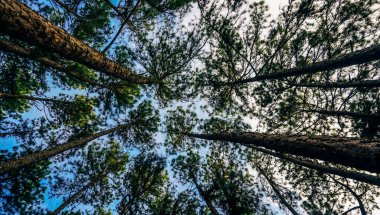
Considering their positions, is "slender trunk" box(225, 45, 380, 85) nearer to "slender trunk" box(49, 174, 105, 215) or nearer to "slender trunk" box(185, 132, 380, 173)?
"slender trunk" box(185, 132, 380, 173)

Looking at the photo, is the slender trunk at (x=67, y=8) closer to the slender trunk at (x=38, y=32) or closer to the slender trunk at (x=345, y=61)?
the slender trunk at (x=38, y=32)

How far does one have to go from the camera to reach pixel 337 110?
7578mm

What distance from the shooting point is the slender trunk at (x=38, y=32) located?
8.52 ft

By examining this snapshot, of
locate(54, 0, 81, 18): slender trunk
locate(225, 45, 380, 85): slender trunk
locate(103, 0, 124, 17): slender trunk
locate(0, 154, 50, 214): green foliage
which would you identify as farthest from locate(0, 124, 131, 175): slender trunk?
locate(225, 45, 380, 85): slender trunk

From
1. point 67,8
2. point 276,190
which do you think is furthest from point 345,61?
point 67,8

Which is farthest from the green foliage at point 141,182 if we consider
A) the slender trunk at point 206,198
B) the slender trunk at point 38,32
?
the slender trunk at point 38,32

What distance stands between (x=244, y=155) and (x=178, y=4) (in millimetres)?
7071

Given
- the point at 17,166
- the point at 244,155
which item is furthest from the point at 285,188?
the point at 17,166

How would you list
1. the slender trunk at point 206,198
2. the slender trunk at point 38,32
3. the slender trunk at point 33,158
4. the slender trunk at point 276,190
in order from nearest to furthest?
the slender trunk at point 38,32
the slender trunk at point 33,158
the slender trunk at point 206,198
the slender trunk at point 276,190

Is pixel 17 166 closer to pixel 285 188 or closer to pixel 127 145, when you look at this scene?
pixel 127 145

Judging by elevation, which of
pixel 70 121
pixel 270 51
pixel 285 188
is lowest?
pixel 285 188

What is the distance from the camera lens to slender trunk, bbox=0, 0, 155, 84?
260 centimetres

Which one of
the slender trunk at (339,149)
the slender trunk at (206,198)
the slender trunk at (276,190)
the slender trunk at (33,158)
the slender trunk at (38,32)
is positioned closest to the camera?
the slender trunk at (339,149)

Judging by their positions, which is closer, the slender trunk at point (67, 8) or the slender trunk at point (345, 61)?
the slender trunk at point (345, 61)
